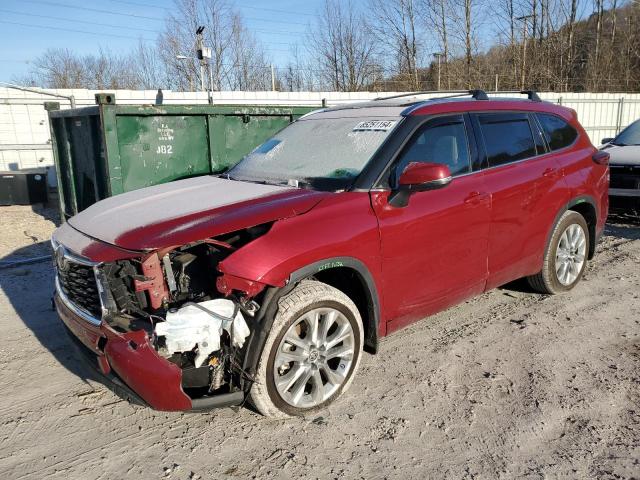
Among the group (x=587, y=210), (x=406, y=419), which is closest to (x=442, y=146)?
(x=406, y=419)

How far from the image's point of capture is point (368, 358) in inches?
153

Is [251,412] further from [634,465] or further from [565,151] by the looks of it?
[565,151]

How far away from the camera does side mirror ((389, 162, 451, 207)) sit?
127 inches

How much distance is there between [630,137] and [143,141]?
7.66m

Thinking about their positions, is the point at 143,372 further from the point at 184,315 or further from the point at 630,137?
the point at 630,137

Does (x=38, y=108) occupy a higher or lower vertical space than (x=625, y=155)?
higher

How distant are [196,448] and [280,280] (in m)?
1.07

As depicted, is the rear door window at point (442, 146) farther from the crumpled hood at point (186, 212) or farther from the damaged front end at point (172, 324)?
the damaged front end at point (172, 324)

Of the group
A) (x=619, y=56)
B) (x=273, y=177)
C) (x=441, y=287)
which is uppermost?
(x=619, y=56)

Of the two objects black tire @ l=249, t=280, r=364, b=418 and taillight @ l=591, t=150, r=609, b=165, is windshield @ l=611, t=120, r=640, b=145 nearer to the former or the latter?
taillight @ l=591, t=150, r=609, b=165

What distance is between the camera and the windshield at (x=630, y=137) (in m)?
8.35

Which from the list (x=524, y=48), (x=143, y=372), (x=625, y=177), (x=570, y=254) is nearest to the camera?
(x=143, y=372)

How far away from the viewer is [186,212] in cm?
316

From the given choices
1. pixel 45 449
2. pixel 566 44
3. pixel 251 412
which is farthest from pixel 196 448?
pixel 566 44
